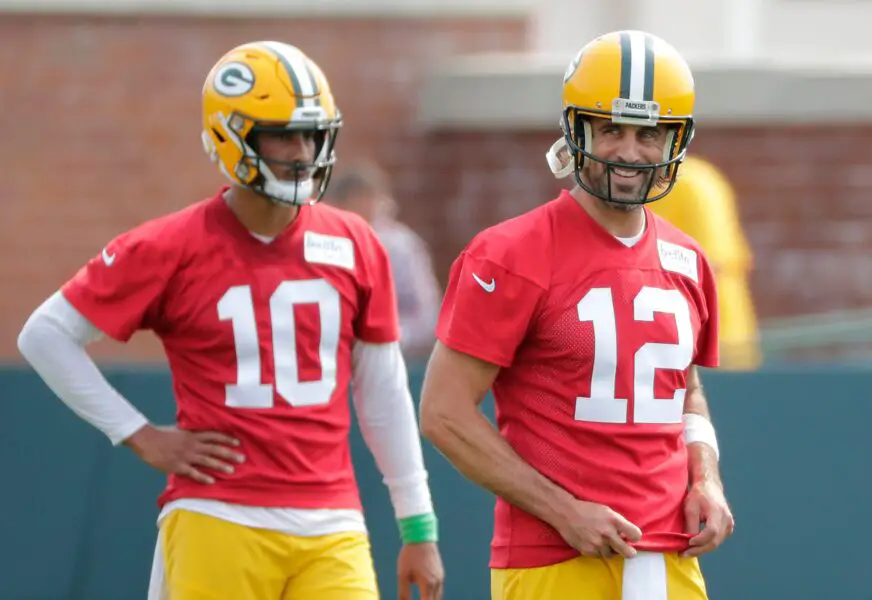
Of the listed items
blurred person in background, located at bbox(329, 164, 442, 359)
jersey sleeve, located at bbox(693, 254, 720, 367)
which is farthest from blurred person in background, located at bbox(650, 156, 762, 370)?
jersey sleeve, located at bbox(693, 254, 720, 367)

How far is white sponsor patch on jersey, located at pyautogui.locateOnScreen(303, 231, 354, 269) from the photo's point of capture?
475 cm

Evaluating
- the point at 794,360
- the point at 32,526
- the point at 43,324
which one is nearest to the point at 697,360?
the point at 43,324

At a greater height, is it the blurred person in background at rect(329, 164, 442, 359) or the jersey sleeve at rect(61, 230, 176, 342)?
the jersey sleeve at rect(61, 230, 176, 342)

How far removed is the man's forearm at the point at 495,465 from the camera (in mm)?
3906

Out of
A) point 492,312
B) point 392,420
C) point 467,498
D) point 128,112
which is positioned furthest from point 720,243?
point 128,112

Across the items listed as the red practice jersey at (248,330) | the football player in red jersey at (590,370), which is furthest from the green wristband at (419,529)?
the football player in red jersey at (590,370)

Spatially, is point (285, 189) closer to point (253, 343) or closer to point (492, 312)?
point (253, 343)

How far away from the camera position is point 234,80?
4824 millimetres

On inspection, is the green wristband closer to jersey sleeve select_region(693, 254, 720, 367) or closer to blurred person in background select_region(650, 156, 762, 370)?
jersey sleeve select_region(693, 254, 720, 367)

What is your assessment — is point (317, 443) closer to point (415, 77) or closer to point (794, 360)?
point (794, 360)

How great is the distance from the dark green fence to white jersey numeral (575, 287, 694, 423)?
2769 millimetres

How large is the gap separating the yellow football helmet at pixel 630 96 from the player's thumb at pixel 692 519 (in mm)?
709

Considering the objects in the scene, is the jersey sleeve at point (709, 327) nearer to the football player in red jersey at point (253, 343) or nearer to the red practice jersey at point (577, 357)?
the red practice jersey at point (577, 357)

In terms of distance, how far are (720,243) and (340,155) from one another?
3927 mm
